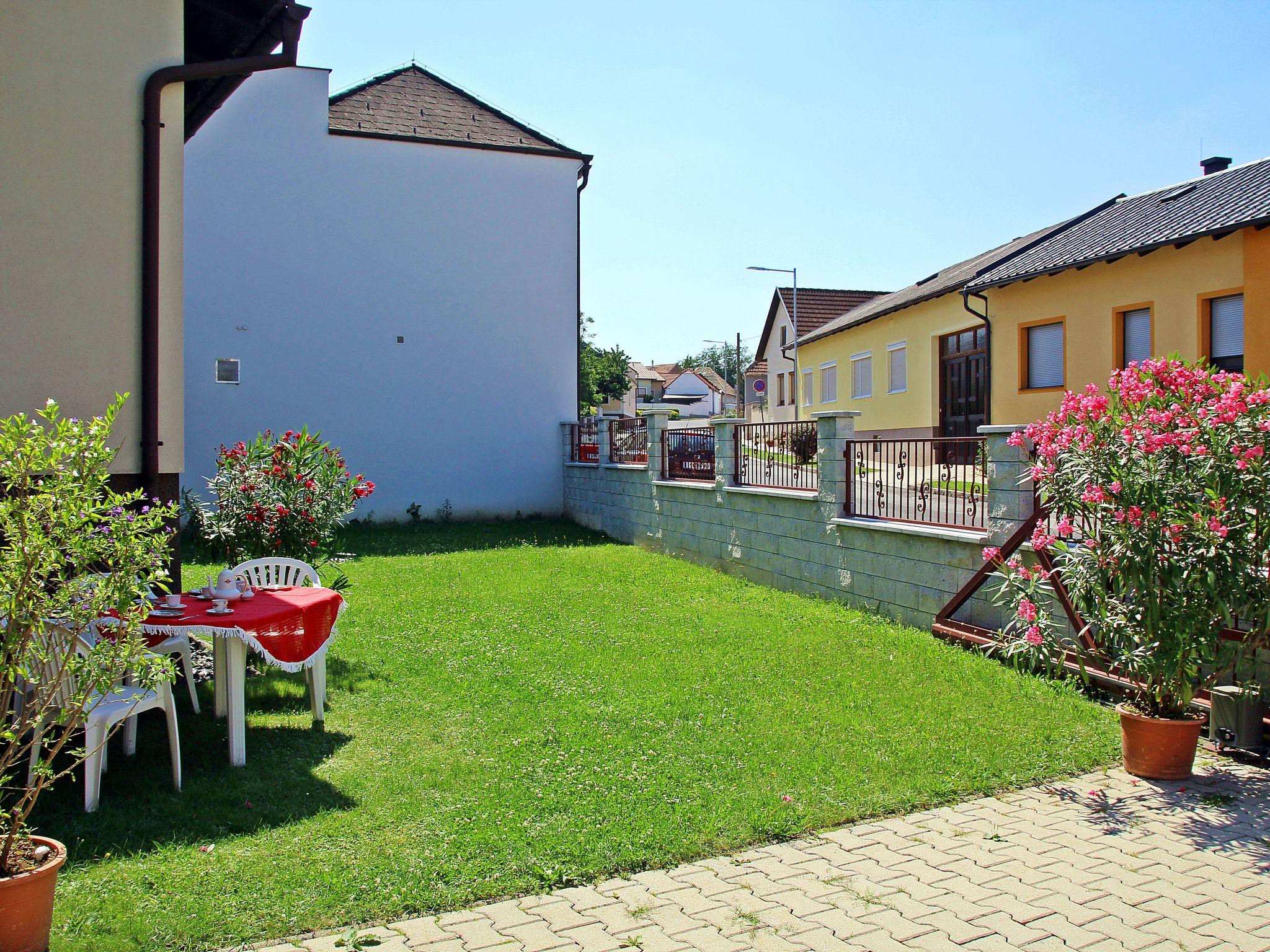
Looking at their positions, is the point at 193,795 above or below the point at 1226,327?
below

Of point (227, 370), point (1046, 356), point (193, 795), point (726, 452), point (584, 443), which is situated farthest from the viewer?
point (584, 443)

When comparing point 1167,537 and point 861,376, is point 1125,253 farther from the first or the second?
point 861,376

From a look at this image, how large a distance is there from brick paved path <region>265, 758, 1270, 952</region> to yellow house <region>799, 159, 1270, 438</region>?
9.72 metres

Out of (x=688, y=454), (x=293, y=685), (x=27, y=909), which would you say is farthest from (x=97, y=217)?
(x=688, y=454)

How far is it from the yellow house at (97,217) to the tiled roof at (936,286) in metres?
16.7

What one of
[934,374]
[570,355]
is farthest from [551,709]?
[934,374]

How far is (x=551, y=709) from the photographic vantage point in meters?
6.13

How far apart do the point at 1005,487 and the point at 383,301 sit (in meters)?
A: 14.4

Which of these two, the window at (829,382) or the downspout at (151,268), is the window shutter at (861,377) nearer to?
the window at (829,382)

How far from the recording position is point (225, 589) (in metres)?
5.58

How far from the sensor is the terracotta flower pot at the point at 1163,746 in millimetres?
4941

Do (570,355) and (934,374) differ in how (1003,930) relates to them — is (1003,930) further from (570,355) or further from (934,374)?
(934,374)

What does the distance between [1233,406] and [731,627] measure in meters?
4.94

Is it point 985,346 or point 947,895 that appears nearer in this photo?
point 947,895
